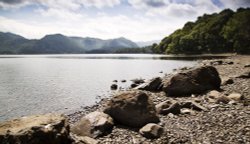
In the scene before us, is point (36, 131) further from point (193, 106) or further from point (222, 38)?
point (222, 38)

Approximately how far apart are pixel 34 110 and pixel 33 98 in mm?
8644

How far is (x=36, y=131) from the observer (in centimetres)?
1476

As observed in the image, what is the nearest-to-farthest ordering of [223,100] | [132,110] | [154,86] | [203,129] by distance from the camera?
[203,129] → [132,110] → [223,100] → [154,86]

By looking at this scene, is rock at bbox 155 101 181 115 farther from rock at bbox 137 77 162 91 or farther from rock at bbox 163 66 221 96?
rock at bbox 137 77 162 91

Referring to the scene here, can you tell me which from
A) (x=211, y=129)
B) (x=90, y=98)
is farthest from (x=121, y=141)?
(x=90, y=98)

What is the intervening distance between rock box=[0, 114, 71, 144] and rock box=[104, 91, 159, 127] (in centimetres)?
505

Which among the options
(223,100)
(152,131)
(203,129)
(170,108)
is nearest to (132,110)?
(152,131)

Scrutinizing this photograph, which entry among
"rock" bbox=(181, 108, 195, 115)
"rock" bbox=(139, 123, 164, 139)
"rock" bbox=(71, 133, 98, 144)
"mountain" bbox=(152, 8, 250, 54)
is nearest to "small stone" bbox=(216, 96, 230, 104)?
"rock" bbox=(181, 108, 195, 115)

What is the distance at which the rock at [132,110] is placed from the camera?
20.0m

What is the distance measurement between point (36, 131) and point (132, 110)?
7.62 m

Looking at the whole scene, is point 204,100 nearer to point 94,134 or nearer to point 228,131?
point 228,131

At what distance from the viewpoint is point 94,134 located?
60.3 feet

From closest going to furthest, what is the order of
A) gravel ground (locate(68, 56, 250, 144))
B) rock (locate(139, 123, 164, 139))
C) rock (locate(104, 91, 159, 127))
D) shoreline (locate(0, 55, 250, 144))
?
shoreline (locate(0, 55, 250, 144)) < gravel ground (locate(68, 56, 250, 144)) < rock (locate(139, 123, 164, 139)) < rock (locate(104, 91, 159, 127))

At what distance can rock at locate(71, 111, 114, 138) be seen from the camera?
18594mm
